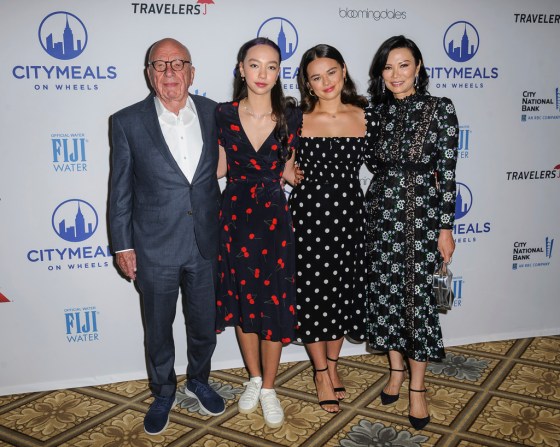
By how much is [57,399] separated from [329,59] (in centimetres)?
247

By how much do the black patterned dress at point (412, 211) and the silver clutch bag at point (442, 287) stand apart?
4 cm

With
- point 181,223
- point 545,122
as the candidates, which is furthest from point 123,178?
point 545,122

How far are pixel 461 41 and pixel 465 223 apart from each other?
1204 millimetres

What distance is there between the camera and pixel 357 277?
2.86 metres

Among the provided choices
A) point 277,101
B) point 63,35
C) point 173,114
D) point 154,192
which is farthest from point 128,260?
point 63,35

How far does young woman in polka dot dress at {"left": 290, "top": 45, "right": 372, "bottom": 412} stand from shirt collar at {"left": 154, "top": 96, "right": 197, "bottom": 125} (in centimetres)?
58

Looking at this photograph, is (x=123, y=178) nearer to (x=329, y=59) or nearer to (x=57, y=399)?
(x=329, y=59)

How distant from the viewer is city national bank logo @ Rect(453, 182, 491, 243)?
3.62 m

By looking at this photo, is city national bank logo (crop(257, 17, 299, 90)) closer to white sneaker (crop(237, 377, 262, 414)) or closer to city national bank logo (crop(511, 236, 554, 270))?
white sneaker (crop(237, 377, 262, 414))

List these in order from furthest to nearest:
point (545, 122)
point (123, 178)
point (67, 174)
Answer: point (545, 122), point (67, 174), point (123, 178)

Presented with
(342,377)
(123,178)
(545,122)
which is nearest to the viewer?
(123,178)

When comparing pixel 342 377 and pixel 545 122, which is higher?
pixel 545 122

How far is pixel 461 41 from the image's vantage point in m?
3.44

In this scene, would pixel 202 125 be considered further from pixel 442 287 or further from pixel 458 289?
pixel 458 289
